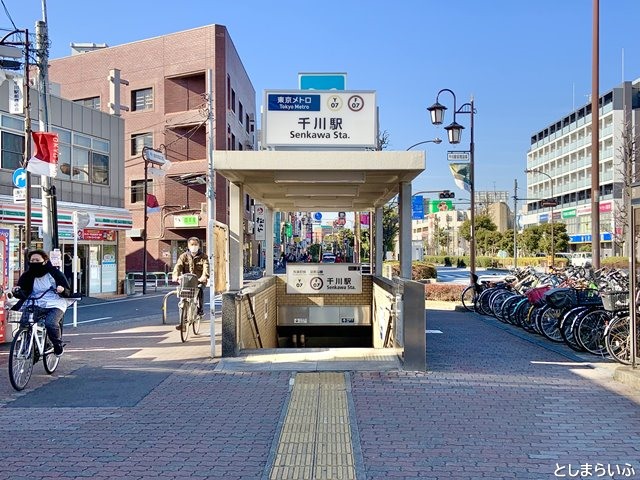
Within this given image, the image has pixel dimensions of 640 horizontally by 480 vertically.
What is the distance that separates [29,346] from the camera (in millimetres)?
7047

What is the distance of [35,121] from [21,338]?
15.8m

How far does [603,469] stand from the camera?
4.33 metres

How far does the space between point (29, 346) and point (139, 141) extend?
A: 35.6m

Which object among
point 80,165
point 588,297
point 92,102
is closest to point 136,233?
point 92,102

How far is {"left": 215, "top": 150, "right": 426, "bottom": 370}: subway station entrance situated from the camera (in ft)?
27.3

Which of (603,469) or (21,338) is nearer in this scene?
(603,469)

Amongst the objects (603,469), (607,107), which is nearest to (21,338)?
(603,469)

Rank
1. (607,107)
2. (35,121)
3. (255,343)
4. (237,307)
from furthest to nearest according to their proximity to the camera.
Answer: (607,107), (35,121), (255,343), (237,307)

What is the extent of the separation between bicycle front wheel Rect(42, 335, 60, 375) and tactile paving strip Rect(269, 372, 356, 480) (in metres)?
3.21

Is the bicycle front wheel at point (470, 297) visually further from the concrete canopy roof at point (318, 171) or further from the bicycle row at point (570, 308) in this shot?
the concrete canopy roof at point (318, 171)

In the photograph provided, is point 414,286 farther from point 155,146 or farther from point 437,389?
→ point 155,146

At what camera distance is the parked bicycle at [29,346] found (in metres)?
6.73

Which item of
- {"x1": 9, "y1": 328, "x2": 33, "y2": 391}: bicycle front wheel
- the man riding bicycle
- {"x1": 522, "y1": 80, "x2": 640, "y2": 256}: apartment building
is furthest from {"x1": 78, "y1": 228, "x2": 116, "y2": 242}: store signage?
{"x1": 522, "y1": 80, "x2": 640, "y2": 256}: apartment building

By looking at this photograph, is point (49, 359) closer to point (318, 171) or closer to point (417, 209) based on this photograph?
point (318, 171)
